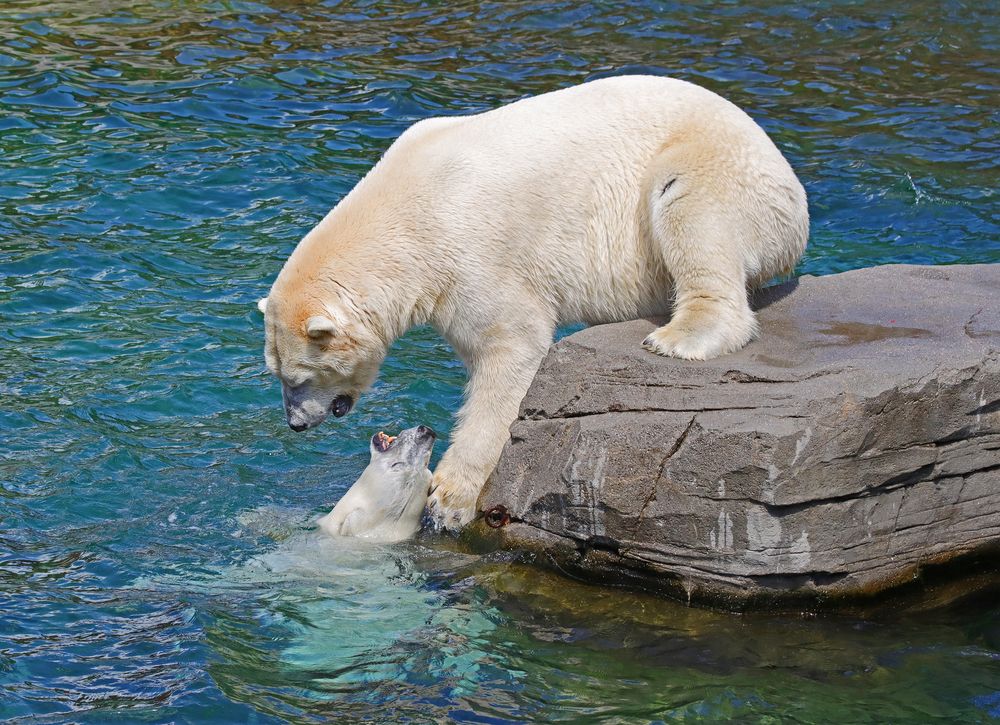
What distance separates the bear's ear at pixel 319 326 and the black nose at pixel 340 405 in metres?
0.48

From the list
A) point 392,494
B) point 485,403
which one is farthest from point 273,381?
point 485,403

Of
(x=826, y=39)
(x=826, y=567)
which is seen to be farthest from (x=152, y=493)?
(x=826, y=39)

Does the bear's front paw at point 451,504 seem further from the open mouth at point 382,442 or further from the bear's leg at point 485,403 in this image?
the open mouth at point 382,442

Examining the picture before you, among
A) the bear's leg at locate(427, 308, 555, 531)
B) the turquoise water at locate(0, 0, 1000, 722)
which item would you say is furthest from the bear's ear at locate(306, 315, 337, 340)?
the turquoise water at locate(0, 0, 1000, 722)

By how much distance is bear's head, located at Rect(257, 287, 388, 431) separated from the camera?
529 cm

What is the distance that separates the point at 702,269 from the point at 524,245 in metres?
0.76

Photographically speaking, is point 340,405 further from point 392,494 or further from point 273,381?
point 273,381

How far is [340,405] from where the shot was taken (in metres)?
5.71

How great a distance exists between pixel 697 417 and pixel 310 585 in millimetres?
1834

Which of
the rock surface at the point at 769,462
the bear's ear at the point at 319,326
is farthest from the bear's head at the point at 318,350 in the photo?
the rock surface at the point at 769,462

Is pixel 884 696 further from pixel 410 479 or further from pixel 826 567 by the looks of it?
pixel 410 479

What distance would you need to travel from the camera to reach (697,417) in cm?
472

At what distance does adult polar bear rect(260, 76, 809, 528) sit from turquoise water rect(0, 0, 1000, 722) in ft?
2.69

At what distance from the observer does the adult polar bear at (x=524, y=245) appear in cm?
533
